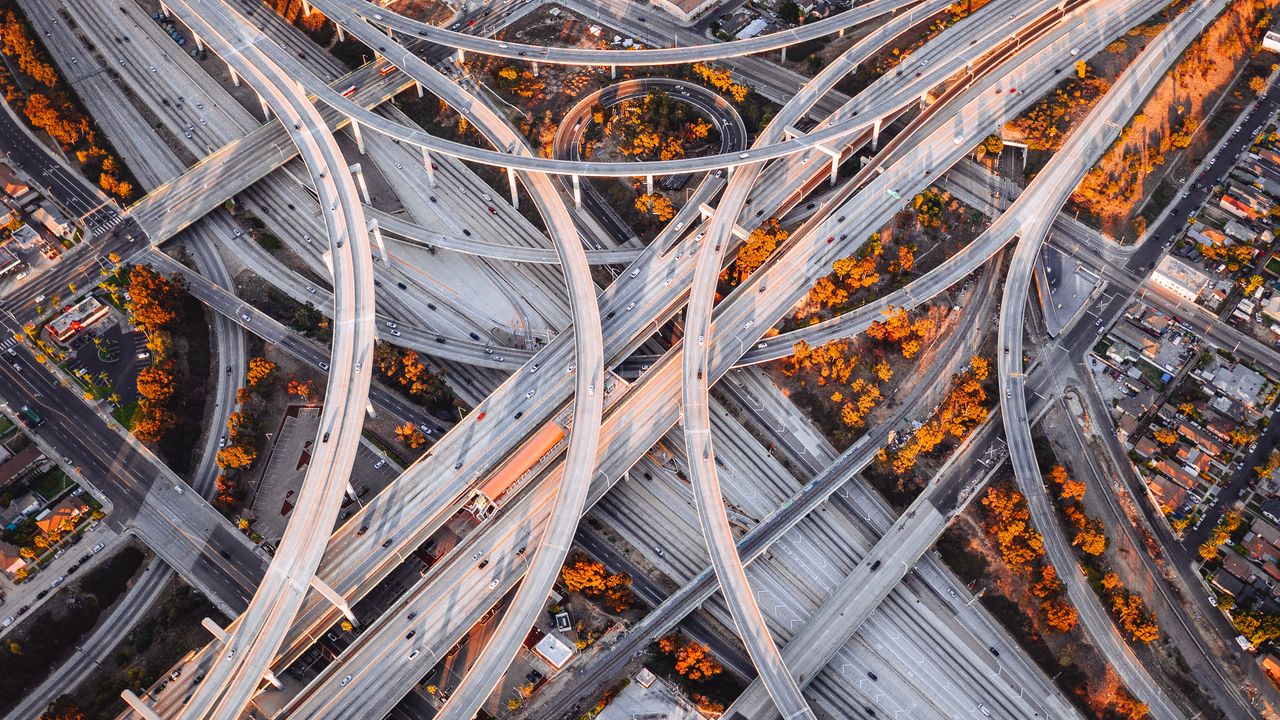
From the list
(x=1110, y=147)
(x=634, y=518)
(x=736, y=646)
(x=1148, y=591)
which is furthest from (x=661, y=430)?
(x=1110, y=147)

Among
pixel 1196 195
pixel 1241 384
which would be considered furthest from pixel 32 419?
pixel 1196 195

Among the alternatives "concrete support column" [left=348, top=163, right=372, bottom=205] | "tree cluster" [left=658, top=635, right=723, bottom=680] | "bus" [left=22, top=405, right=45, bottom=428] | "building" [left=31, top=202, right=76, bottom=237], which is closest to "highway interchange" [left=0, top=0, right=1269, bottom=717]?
"concrete support column" [left=348, top=163, right=372, bottom=205]

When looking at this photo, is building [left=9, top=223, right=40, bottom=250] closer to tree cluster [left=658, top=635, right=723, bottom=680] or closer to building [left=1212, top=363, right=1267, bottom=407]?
tree cluster [left=658, top=635, right=723, bottom=680]

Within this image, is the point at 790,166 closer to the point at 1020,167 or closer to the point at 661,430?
the point at 1020,167

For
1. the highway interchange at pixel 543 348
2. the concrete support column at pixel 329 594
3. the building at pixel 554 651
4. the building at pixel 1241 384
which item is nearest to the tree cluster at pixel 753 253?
the highway interchange at pixel 543 348

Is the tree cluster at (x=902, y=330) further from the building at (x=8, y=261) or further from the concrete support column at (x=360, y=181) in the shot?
the building at (x=8, y=261)

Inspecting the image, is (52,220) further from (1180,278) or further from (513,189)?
(1180,278)

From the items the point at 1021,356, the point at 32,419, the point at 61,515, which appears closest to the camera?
the point at 61,515
